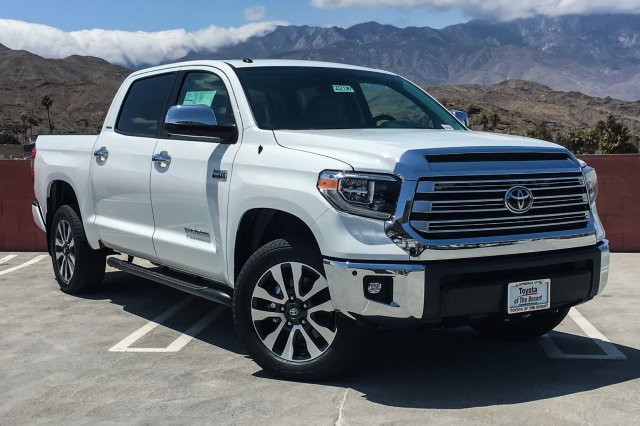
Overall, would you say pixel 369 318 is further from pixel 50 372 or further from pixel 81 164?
pixel 81 164

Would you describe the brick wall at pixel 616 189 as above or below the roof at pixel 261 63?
below

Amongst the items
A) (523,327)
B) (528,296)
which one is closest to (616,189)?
(523,327)

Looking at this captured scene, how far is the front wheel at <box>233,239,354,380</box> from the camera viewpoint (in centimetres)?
446

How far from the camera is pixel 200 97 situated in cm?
579

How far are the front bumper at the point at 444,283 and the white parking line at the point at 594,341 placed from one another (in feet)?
3.34

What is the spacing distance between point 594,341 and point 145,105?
3.92 metres

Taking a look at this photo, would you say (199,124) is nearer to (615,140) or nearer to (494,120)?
(615,140)

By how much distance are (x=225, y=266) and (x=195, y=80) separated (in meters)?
1.58

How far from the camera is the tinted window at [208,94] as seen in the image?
5.44 m

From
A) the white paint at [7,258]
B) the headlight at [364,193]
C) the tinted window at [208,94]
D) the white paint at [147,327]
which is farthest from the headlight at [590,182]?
the white paint at [7,258]

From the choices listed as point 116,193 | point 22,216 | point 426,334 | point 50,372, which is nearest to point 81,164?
point 116,193

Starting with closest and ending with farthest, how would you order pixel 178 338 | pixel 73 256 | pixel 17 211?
pixel 178 338 → pixel 73 256 → pixel 17 211

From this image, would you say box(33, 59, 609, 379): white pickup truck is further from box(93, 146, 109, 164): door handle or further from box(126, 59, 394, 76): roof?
box(93, 146, 109, 164): door handle

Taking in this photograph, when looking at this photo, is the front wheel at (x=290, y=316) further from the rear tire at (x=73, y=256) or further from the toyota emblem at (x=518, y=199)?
the rear tire at (x=73, y=256)
